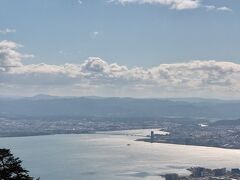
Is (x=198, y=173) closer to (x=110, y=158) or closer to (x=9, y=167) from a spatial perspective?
(x=110, y=158)

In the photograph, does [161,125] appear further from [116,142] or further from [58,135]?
[116,142]

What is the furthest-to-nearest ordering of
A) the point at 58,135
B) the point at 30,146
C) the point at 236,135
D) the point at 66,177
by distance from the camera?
the point at 58,135
the point at 236,135
the point at 30,146
the point at 66,177

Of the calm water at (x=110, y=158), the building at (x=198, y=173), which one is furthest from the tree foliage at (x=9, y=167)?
the building at (x=198, y=173)

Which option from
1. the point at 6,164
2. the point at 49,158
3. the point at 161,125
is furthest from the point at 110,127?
the point at 6,164

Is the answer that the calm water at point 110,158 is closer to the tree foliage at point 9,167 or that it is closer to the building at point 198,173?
the building at point 198,173

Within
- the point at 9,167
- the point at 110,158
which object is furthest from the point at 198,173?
the point at 9,167
